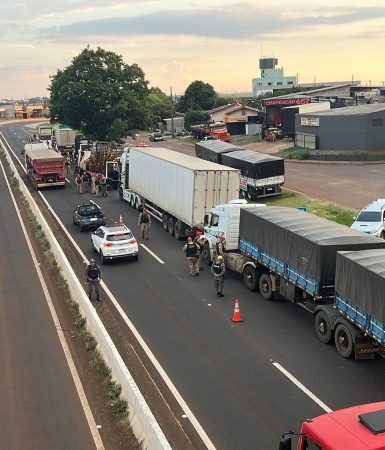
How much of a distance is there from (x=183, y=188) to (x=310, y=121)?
3447 cm

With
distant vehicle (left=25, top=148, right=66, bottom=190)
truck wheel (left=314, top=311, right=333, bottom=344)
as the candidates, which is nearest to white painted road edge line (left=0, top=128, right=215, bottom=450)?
truck wheel (left=314, top=311, right=333, bottom=344)

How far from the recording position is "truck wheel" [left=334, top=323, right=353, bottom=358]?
599 inches

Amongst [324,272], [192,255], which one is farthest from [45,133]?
[324,272]

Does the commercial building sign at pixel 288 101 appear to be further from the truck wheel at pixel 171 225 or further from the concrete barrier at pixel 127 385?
the concrete barrier at pixel 127 385

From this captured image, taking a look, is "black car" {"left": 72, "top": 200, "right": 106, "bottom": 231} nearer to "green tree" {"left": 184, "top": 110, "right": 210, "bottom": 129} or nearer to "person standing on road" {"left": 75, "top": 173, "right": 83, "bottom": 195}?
"person standing on road" {"left": 75, "top": 173, "right": 83, "bottom": 195}

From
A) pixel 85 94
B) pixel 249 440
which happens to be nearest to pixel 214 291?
pixel 249 440

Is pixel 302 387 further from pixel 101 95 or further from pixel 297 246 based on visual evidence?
pixel 101 95

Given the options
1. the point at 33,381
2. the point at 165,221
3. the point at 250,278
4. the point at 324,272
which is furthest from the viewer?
the point at 165,221

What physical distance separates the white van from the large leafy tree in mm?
36008

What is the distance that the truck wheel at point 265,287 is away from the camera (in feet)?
65.8

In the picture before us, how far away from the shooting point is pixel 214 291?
2167 cm

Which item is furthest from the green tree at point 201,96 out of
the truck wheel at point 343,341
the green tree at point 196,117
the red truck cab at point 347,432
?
the red truck cab at point 347,432

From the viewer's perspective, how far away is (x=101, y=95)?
60.4 m

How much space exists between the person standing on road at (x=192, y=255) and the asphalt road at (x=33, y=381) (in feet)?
18.8
